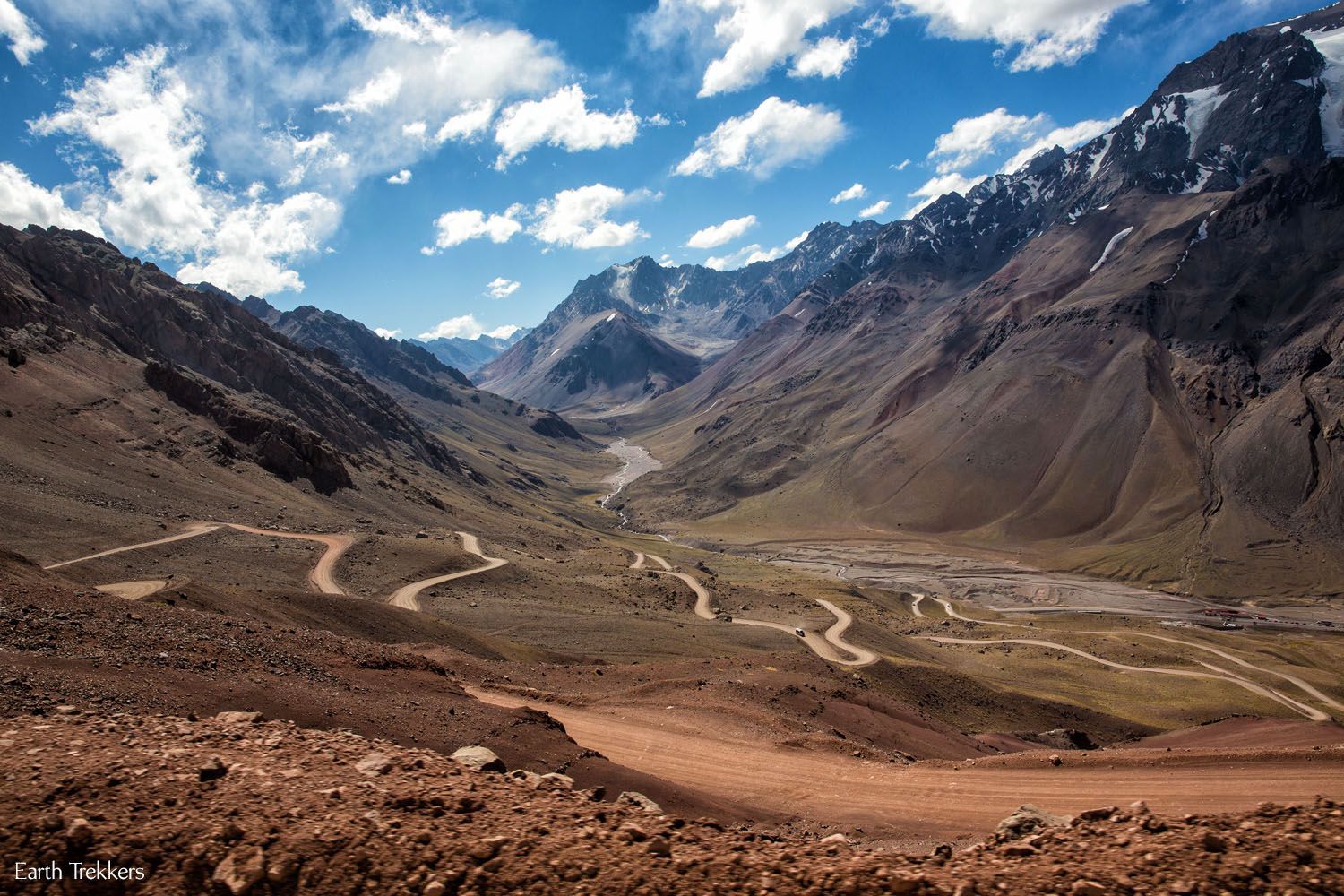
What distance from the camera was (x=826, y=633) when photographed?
73.4 metres

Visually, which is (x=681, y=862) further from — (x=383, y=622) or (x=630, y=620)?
(x=630, y=620)

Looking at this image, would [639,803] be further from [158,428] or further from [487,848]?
[158,428]

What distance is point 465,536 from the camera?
100875mm

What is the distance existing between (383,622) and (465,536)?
5275 cm

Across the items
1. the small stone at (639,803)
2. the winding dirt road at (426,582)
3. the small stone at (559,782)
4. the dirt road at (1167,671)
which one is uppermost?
the small stone at (559,782)

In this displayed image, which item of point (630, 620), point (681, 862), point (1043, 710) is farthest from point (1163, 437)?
point (681, 862)

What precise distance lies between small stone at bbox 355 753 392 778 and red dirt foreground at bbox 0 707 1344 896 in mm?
309

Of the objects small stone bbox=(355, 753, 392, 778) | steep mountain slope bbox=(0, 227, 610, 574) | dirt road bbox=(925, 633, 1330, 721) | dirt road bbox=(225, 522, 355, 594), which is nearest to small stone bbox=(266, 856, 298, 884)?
small stone bbox=(355, 753, 392, 778)

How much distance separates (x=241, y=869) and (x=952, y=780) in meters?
23.3

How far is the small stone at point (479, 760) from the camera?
16.9 m

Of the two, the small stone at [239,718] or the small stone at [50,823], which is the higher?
the small stone at [50,823]

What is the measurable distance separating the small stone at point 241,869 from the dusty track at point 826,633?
171 feet

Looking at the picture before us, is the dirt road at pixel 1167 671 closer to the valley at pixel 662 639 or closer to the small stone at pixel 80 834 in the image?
the valley at pixel 662 639

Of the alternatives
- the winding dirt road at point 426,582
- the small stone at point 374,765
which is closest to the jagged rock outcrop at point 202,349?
the winding dirt road at point 426,582
